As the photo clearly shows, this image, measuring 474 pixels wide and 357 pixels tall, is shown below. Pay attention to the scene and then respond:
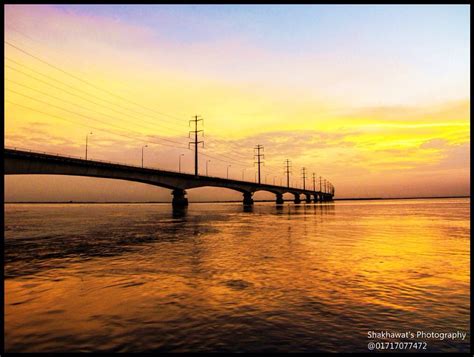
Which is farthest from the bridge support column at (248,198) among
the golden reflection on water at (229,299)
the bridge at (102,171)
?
the golden reflection on water at (229,299)

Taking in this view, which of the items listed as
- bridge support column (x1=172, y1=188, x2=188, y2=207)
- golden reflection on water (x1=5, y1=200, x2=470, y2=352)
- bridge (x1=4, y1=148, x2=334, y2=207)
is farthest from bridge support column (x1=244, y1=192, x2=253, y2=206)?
golden reflection on water (x1=5, y1=200, x2=470, y2=352)

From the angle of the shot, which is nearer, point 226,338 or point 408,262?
point 226,338

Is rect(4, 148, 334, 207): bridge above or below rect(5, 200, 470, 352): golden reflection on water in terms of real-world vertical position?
above

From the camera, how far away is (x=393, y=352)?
615cm

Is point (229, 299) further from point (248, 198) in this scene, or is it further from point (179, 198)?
point (248, 198)

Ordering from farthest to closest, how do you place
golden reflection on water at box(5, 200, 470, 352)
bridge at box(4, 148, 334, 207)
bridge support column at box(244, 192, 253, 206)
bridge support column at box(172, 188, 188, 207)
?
bridge support column at box(244, 192, 253, 206)
bridge support column at box(172, 188, 188, 207)
bridge at box(4, 148, 334, 207)
golden reflection on water at box(5, 200, 470, 352)

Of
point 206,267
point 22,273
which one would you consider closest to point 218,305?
point 206,267

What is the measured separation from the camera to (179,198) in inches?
3735

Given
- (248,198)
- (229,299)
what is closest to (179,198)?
(248,198)

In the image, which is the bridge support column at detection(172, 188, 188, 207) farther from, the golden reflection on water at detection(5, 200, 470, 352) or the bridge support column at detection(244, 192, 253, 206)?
the golden reflection on water at detection(5, 200, 470, 352)

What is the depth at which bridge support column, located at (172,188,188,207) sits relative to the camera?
94312mm

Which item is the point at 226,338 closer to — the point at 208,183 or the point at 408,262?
the point at 408,262

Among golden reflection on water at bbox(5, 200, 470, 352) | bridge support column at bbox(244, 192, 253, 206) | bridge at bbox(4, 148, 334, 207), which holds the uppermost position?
bridge at bbox(4, 148, 334, 207)

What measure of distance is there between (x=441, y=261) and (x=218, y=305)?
35.5 feet
